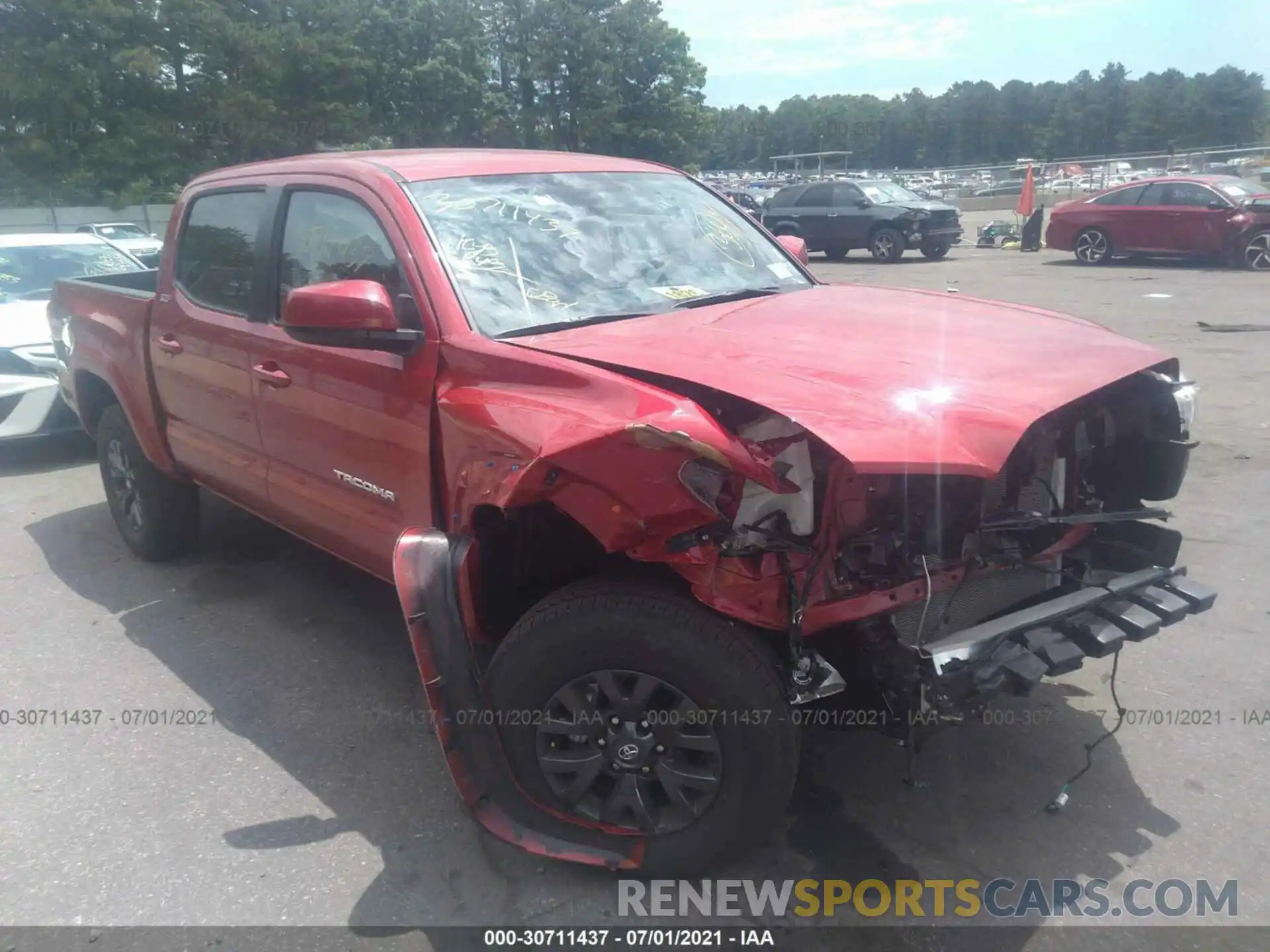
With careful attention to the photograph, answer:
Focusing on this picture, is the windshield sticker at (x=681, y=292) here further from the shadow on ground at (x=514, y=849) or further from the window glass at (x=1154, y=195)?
the window glass at (x=1154, y=195)

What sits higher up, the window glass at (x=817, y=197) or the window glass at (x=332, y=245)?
the window glass at (x=817, y=197)

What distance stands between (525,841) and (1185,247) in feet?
57.9

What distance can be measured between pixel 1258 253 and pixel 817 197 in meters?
8.32

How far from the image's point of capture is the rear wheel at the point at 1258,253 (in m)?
15.8

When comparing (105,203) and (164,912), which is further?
(105,203)

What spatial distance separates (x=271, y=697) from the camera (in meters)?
3.95

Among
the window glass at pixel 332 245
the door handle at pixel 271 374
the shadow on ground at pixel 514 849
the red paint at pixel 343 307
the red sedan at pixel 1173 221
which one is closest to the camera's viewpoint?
the shadow on ground at pixel 514 849

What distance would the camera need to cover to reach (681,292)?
3650 millimetres

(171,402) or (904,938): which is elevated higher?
(171,402)

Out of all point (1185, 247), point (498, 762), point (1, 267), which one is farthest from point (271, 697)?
point (1185, 247)

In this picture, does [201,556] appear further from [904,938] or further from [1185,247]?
[1185,247]

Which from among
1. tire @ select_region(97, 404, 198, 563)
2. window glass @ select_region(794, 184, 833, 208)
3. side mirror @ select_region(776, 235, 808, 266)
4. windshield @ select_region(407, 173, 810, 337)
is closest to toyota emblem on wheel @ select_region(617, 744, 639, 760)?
windshield @ select_region(407, 173, 810, 337)

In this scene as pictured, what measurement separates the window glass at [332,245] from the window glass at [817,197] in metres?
18.5
